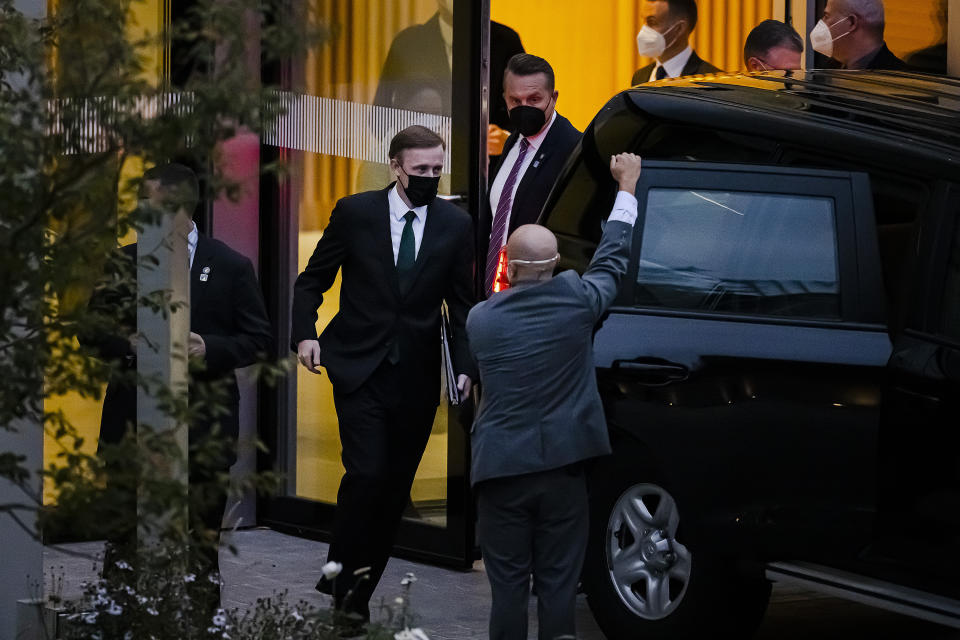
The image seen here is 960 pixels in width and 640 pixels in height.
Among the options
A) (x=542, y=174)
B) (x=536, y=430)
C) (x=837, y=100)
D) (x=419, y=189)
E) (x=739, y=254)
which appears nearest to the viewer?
(x=536, y=430)

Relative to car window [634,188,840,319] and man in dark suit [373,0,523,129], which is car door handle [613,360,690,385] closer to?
car window [634,188,840,319]

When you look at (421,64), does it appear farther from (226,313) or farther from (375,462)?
(375,462)

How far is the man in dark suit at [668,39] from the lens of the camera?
32.2 ft

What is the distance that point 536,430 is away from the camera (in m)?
5.93

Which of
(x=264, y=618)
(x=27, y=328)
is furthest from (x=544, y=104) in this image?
(x=27, y=328)

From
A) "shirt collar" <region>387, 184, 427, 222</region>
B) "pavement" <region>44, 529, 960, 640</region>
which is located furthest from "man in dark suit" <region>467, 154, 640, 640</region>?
"shirt collar" <region>387, 184, 427, 222</region>

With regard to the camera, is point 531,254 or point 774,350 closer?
point 531,254

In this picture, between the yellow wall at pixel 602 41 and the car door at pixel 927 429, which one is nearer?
the car door at pixel 927 429

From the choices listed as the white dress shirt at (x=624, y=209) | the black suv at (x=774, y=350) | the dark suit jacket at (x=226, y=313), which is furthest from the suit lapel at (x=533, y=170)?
the white dress shirt at (x=624, y=209)

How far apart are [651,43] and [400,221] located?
2.98 meters

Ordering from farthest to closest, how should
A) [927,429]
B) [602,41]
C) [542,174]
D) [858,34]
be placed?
[602,41], [858,34], [542,174], [927,429]

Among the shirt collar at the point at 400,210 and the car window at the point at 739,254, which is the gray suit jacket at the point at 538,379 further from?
the shirt collar at the point at 400,210

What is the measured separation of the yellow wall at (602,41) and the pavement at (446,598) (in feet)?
9.53

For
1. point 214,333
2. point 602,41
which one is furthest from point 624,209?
point 602,41
